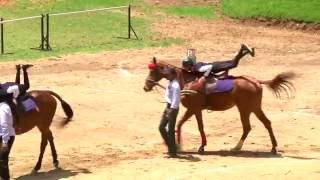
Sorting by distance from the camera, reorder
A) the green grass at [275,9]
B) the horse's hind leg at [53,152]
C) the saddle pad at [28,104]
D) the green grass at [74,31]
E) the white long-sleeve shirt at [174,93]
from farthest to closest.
Result: the green grass at [275,9], the green grass at [74,31], the white long-sleeve shirt at [174,93], the horse's hind leg at [53,152], the saddle pad at [28,104]

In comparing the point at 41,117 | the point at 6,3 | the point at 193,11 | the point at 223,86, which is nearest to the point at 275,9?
the point at 193,11

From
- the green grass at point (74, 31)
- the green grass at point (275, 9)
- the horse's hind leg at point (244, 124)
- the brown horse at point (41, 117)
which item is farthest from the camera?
the green grass at point (275, 9)

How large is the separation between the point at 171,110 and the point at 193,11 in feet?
73.9

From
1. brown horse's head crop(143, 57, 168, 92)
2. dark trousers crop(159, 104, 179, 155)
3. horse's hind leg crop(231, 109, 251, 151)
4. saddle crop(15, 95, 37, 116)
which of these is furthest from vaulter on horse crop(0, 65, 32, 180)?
horse's hind leg crop(231, 109, 251, 151)

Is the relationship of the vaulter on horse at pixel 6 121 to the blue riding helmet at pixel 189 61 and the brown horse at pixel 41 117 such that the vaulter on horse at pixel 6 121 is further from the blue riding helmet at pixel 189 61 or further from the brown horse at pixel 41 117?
the blue riding helmet at pixel 189 61

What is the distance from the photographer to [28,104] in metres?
14.2

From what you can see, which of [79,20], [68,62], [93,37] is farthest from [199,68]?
[79,20]

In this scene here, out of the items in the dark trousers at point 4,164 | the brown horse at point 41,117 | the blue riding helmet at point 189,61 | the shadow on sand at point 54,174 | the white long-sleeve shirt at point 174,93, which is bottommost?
the shadow on sand at point 54,174

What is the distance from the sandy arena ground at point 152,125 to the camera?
14.5 metres

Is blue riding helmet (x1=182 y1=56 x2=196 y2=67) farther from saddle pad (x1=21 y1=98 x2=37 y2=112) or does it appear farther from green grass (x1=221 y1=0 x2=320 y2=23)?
green grass (x1=221 y1=0 x2=320 y2=23)

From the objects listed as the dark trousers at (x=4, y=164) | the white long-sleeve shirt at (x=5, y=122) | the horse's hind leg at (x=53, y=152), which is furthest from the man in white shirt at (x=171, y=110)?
the dark trousers at (x=4, y=164)

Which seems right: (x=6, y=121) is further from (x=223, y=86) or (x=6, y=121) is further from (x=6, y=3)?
(x=6, y=3)

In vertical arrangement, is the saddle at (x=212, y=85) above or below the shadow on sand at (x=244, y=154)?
above

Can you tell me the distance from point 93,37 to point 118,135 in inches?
540
